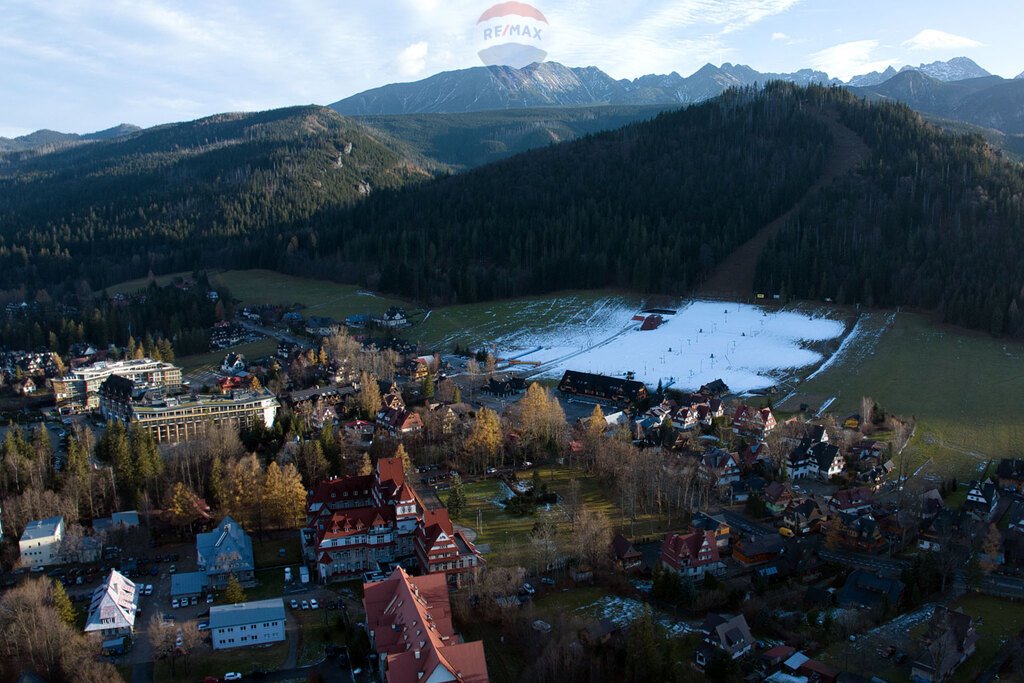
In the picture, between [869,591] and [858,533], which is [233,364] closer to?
Result: [858,533]

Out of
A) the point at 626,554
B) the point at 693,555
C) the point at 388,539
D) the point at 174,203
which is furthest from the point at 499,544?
the point at 174,203

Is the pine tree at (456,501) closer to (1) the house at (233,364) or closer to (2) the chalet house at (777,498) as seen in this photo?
(2) the chalet house at (777,498)

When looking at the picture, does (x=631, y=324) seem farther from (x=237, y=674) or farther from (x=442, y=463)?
(x=237, y=674)

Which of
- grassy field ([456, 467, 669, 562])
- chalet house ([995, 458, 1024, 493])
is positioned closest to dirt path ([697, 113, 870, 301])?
chalet house ([995, 458, 1024, 493])

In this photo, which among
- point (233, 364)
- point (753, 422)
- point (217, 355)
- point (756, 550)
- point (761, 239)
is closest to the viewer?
point (756, 550)

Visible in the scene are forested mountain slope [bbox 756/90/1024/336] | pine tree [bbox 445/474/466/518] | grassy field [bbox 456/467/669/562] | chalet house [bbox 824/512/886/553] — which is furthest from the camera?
forested mountain slope [bbox 756/90/1024/336]

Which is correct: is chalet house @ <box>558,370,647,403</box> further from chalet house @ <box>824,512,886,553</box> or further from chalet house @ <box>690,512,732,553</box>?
chalet house @ <box>824,512,886,553</box>

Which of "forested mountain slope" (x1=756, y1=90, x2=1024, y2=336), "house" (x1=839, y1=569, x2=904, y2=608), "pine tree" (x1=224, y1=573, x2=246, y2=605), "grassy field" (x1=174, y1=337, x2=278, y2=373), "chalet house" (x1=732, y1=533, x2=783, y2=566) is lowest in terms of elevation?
"chalet house" (x1=732, y1=533, x2=783, y2=566)
